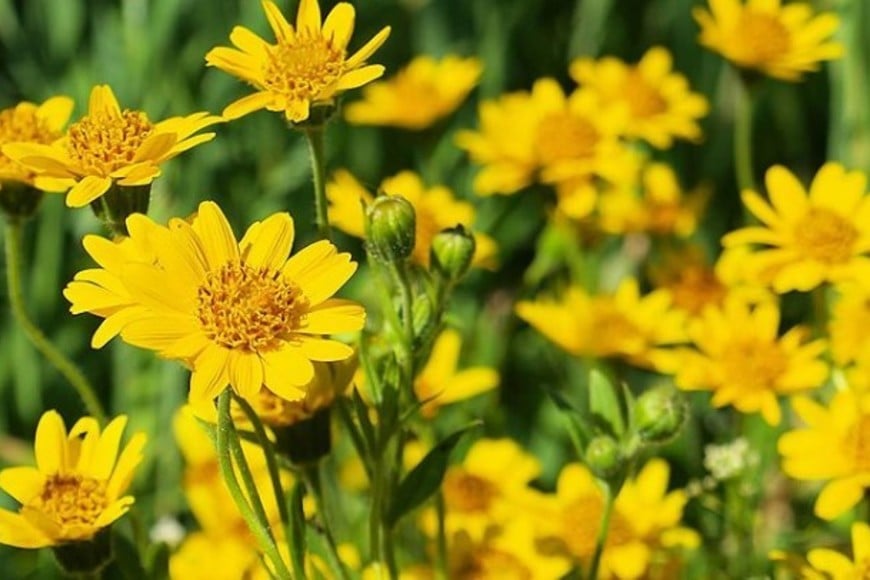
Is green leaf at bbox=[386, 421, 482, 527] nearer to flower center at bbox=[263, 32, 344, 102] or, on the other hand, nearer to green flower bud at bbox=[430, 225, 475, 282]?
green flower bud at bbox=[430, 225, 475, 282]

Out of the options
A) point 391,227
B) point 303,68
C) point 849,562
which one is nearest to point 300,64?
point 303,68

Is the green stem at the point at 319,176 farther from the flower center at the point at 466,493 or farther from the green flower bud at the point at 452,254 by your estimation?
the flower center at the point at 466,493

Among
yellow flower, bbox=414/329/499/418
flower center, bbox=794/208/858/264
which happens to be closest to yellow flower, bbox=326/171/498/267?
yellow flower, bbox=414/329/499/418

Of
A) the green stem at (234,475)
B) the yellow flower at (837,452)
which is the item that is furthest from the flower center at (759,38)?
the green stem at (234,475)

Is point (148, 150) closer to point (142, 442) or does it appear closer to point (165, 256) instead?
point (165, 256)

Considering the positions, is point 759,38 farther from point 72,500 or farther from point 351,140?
point 72,500

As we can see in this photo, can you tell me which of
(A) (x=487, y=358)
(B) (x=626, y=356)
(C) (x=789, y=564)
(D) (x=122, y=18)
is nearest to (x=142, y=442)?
(C) (x=789, y=564)
